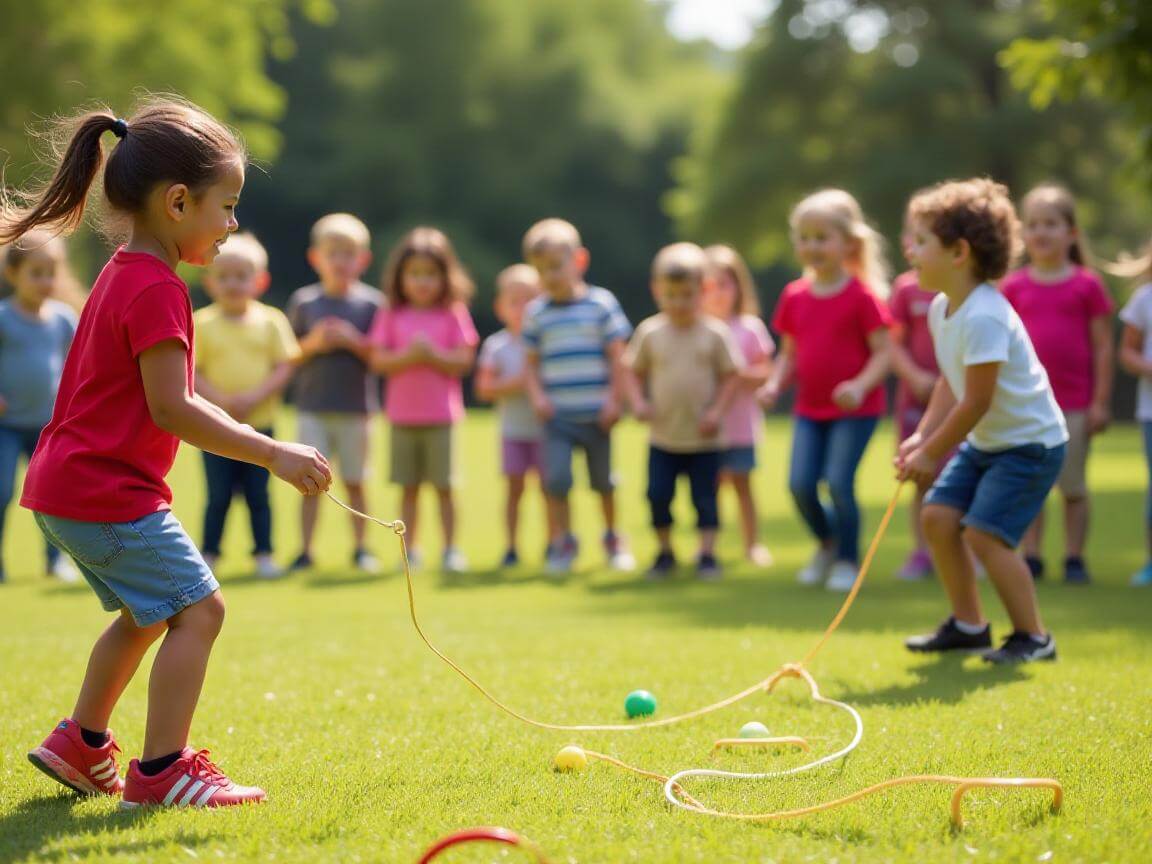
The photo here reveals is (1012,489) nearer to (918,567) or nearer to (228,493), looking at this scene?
(918,567)

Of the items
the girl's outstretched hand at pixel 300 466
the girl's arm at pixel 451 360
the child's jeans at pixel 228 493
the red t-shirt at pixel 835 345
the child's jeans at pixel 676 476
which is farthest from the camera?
the girl's arm at pixel 451 360

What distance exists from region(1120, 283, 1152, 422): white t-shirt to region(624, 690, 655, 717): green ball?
4.86m

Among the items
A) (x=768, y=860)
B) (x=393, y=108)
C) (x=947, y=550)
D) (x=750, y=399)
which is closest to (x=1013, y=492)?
(x=947, y=550)

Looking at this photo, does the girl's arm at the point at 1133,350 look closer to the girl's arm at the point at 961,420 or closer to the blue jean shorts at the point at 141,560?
the girl's arm at the point at 961,420

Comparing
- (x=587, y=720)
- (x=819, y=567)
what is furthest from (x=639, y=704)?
(x=819, y=567)

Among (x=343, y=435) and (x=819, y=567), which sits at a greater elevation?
(x=343, y=435)

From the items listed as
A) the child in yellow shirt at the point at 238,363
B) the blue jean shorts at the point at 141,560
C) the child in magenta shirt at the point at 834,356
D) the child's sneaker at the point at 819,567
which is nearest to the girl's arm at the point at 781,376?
the child in magenta shirt at the point at 834,356

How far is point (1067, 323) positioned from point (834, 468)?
1.57 m

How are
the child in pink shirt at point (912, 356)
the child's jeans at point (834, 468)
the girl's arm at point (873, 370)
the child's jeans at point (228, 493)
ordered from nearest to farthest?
the girl's arm at point (873, 370), the child's jeans at point (834, 468), the child in pink shirt at point (912, 356), the child's jeans at point (228, 493)

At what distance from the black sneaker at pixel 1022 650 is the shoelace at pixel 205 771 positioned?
3008 mm

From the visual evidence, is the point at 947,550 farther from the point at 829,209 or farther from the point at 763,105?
the point at 763,105

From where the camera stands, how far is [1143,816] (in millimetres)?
3262

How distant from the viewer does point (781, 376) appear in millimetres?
8047

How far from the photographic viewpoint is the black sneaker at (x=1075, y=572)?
798cm
